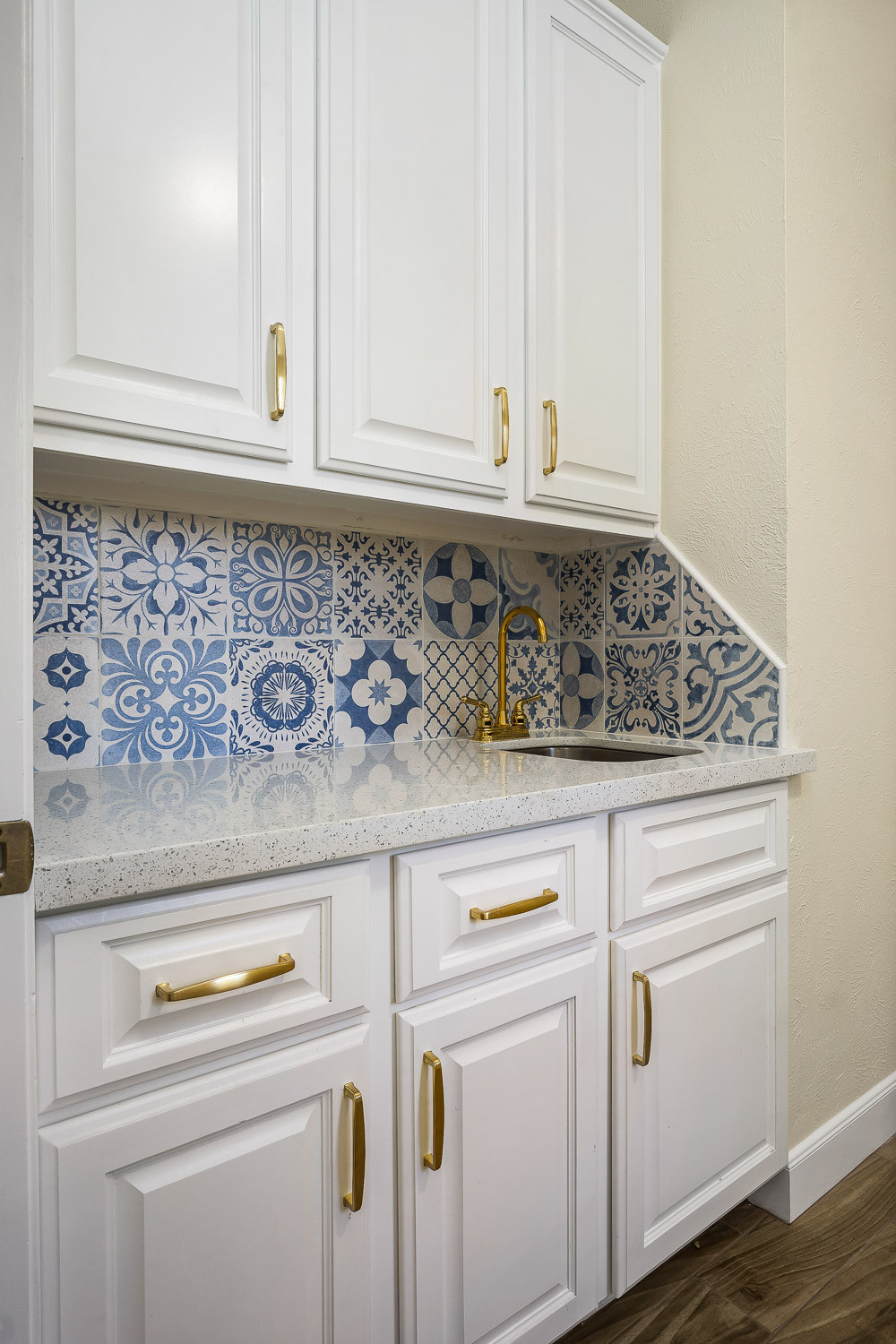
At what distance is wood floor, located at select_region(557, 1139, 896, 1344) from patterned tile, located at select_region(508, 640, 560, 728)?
109cm

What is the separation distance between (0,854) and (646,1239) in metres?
1.19

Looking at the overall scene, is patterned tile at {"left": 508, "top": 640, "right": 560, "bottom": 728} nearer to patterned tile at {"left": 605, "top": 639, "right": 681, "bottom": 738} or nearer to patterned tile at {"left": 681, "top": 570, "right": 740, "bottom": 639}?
patterned tile at {"left": 605, "top": 639, "right": 681, "bottom": 738}

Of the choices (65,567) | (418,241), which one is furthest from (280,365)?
(65,567)

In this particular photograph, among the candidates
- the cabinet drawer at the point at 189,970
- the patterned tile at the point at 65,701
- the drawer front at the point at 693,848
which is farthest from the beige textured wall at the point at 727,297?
the patterned tile at the point at 65,701

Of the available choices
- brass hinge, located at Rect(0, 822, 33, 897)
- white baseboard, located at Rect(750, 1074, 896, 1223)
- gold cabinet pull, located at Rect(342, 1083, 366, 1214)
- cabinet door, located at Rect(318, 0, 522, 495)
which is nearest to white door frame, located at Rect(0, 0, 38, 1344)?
brass hinge, located at Rect(0, 822, 33, 897)

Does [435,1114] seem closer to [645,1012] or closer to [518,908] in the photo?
[518,908]

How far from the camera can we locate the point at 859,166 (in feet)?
5.61

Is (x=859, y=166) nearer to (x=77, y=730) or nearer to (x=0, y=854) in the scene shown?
(x=77, y=730)

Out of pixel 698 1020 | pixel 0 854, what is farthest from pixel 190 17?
pixel 698 1020

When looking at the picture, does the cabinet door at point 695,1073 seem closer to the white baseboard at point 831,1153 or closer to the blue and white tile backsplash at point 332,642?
the white baseboard at point 831,1153

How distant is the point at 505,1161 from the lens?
1.03m

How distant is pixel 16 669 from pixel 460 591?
1224 millimetres

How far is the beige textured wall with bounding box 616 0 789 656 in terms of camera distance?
60.6 inches

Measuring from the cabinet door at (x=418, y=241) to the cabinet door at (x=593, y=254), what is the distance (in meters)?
0.07
